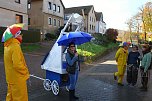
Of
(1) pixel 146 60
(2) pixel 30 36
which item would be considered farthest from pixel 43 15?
(1) pixel 146 60

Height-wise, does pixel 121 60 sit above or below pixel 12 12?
below

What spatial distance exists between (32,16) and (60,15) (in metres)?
6.20

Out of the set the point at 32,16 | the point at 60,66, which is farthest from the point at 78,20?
the point at 32,16

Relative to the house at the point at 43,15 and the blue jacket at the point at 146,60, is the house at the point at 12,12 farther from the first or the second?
the blue jacket at the point at 146,60

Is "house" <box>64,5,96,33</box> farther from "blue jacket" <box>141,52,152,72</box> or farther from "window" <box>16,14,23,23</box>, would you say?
"blue jacket" <box>141,52,152,72</box>

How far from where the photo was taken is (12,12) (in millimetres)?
34750

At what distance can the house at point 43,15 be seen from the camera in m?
46.3

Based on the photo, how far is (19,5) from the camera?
35.8 meters

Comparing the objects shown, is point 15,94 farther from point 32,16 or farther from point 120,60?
point 32,16

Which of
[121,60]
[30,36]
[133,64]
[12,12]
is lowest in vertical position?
[133,64]

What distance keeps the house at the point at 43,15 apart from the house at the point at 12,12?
8.78 m

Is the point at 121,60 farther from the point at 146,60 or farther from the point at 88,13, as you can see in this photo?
the point at 88,13

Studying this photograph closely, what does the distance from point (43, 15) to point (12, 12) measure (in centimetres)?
1184

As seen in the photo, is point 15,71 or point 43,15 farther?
point 43,15
